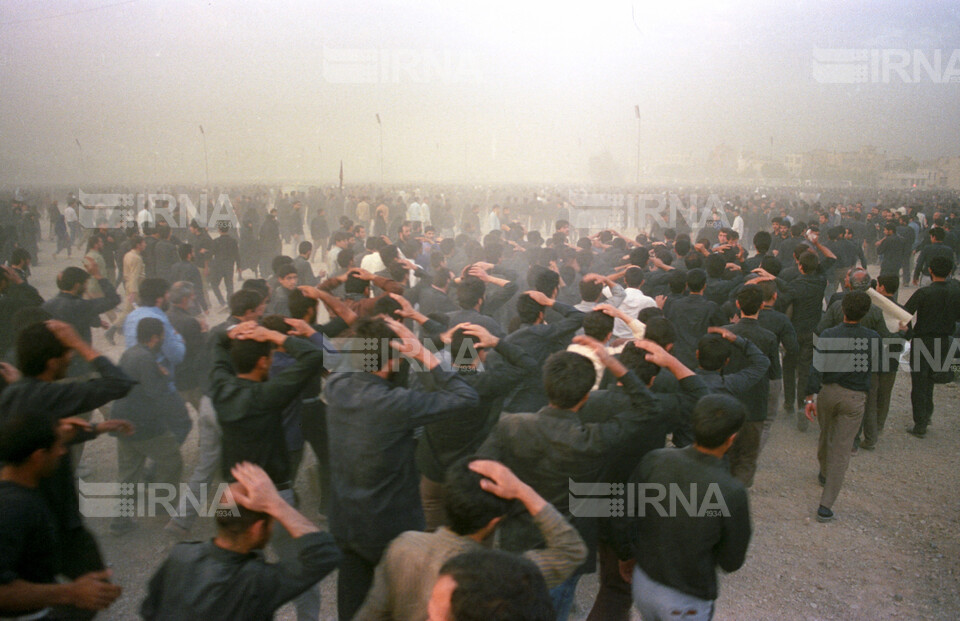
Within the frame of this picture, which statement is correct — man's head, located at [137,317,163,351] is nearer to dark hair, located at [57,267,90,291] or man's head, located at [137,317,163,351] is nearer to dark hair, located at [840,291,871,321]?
dark hair, located at [57,267,90,291]

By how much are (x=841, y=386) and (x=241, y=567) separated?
476 centimetres

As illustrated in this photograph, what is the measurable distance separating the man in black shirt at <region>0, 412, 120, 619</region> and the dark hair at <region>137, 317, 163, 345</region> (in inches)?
94.8

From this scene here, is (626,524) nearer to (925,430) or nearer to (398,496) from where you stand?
(398,496)

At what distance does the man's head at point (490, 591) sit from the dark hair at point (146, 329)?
161 inches

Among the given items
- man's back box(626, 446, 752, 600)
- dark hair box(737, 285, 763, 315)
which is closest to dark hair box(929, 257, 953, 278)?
dark hair box(737, 285, 763, 315)

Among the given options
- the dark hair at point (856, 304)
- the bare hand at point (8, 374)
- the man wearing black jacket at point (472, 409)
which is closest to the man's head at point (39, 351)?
the bare hand at point (8, 374)

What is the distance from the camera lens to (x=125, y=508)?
479 centimetres

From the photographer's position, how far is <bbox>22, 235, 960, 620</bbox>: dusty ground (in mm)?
4027

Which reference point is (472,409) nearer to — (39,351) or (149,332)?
(39,351)

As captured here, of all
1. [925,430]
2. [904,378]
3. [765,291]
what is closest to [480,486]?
[765,291]

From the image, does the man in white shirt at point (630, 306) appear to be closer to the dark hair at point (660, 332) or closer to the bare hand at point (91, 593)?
the dark hair at point (660, 332)

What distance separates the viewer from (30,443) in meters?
2.38

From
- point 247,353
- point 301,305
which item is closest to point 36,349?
point 247,353

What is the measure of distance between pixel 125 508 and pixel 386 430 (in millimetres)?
3216
